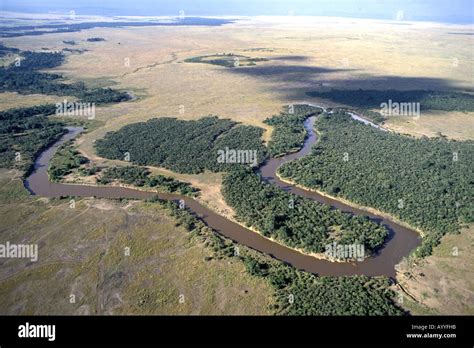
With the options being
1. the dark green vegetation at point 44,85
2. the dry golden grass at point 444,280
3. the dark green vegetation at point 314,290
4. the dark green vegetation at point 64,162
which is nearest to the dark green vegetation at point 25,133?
the dark green vegetation at point 64,162

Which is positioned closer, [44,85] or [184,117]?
[184,117]

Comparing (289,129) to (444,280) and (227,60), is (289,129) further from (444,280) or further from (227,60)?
(227,60)

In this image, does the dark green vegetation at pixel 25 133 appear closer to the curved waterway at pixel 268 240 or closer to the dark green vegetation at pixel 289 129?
the curved waterway at pixel 268 240

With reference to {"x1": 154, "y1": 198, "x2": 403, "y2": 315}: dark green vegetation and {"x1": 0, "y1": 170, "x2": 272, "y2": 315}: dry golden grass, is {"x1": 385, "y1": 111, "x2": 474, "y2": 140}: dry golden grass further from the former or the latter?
{"x1": 0, "y1": 170, "x2": 272, "y2": 315}: dry golden grass

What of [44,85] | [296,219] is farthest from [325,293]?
[44,85]

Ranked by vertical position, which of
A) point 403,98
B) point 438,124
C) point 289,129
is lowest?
point 289,129

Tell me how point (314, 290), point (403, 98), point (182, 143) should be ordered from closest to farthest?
point (314, 290) → point (182, 143) → point (403, 98)

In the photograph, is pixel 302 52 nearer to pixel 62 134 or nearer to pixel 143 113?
pixel 143 113

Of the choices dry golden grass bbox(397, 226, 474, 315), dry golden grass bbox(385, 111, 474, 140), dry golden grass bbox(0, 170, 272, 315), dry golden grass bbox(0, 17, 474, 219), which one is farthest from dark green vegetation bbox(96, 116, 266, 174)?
dry golden grass bbox(397, 226, 474, 315)
